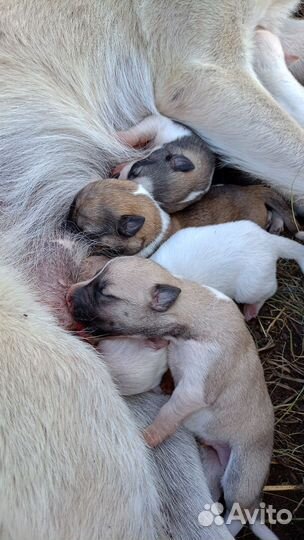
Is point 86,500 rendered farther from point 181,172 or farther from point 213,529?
point 181,172

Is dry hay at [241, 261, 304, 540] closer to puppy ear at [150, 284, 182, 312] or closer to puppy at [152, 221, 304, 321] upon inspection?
puppy at [152, 221, 304, 321]

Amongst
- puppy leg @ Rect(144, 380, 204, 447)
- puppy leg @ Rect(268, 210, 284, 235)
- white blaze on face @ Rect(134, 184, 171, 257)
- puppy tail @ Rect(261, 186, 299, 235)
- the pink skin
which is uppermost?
white blaze on face @ Rect(134, 184, 171, 257)

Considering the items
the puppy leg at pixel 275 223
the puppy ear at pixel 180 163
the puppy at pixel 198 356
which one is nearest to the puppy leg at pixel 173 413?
the puppy at pixel 198 356

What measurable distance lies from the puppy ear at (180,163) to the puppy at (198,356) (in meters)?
0.50

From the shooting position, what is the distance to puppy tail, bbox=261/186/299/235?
9.71 ft

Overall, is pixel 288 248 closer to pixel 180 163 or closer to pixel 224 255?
pixel 224 255

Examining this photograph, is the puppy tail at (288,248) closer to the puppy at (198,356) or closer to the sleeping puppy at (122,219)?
the sleeping puppy at (122,219)

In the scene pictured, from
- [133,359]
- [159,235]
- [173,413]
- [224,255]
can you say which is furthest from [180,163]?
[173,413]

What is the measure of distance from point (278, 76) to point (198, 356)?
52.2 inches

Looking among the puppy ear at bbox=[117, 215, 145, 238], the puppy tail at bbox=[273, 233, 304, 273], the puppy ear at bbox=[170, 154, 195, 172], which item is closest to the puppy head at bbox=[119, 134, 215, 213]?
the puppy ear at bbox=[170, 154, 195, 172]

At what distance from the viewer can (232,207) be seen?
291cm

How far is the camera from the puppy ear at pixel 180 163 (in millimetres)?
2758

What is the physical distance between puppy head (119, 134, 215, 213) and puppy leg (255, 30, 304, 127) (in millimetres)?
471

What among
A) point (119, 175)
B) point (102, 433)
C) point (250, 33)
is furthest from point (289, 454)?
point (250, 33)
